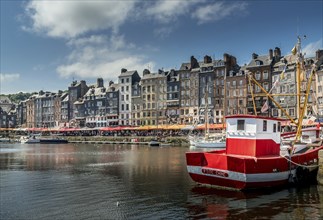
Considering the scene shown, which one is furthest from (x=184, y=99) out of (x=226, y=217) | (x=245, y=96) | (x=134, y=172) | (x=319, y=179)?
(x=226, y=217)

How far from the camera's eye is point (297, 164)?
1181 inches

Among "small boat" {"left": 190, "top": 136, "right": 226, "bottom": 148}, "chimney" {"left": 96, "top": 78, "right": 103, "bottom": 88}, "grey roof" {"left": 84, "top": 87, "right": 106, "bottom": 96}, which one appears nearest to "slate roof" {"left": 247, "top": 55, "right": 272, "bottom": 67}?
"small boat" {"left": 190, "top": 136, "right": 226, "bottom": 148}

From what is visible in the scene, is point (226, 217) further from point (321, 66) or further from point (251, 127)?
point (321, 66)

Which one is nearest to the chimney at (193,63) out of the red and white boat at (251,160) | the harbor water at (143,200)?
the harbor water at (143,200)

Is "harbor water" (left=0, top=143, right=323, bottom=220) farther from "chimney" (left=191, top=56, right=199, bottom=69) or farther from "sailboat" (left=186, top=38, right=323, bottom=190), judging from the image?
"chimney" (left=191, top=56, right=199, bottom=69)

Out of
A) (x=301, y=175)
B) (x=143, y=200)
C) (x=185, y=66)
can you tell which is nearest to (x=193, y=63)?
(x=185, y=66)

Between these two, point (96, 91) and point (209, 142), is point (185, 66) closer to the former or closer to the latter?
point (96, 91)

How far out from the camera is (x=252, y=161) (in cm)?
2716

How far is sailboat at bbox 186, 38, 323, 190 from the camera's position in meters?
27.4

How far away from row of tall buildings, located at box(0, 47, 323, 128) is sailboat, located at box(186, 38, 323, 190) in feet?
183

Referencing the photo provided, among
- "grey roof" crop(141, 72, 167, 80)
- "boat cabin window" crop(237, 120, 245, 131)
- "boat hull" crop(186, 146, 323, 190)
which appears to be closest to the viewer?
"boat hull" crop(186, 146, 323, 190)

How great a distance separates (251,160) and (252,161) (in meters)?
0.16

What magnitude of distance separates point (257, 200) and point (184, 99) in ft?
336

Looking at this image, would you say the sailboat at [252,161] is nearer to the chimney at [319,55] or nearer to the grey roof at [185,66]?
the chimney at [319,55]
